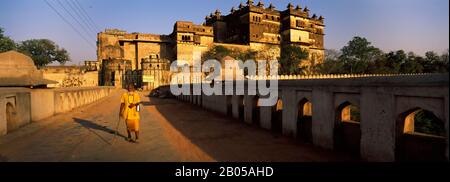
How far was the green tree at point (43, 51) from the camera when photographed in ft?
256

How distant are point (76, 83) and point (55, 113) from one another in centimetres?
4105

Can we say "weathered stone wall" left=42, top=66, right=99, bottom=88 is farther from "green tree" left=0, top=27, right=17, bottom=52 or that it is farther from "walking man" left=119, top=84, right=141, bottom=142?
"walking man" left=119, top=84, right=141, bottom=142

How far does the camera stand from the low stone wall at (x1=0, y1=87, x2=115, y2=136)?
9.66 meters

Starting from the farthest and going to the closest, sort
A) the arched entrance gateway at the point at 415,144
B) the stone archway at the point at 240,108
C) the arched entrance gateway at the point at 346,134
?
the stone archway at the point at 240,108 → the arched entrance gateway at the point at 346,134 → the arched entrance gateway at the point at 415,144

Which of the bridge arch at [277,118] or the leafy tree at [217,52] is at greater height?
the leafy tree at [217,52]

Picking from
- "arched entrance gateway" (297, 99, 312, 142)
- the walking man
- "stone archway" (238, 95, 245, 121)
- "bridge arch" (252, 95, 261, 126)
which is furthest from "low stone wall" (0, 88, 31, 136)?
"arched entrance gateway" (297, 99, 312, 142)

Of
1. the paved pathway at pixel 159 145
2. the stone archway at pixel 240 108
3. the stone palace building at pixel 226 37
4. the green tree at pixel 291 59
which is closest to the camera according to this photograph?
the paved pathway at pixel 159 145

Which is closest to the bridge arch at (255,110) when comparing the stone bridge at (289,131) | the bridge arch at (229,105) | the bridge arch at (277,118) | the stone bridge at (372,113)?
the stone bridge at (289,131)

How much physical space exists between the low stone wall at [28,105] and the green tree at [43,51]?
242ft

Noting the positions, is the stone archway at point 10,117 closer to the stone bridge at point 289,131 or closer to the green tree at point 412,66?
the stone bridge at point 289,131

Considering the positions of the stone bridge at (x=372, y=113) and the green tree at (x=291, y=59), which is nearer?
the stone bridge at (x=372, y=113)

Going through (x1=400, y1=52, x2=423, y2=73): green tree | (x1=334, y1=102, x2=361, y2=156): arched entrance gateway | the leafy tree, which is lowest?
(x1=334, y1=102, x2=361, y2=156): arched entrance gateway

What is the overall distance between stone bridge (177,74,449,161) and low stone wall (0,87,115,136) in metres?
9.75
